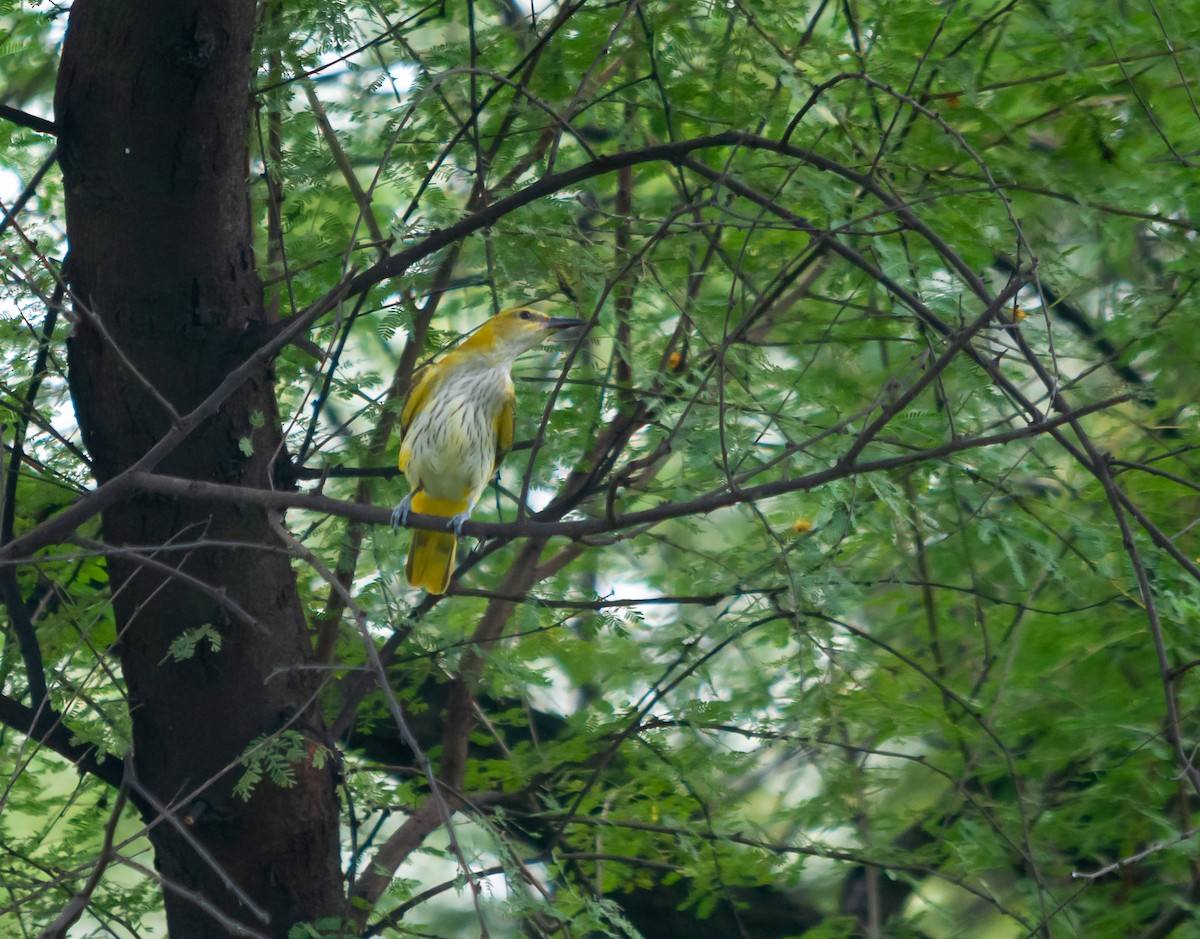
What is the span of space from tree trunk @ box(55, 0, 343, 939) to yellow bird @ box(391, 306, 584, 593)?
787mm

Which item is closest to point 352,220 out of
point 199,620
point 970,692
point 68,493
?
point 68,493

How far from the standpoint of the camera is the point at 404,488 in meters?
4.23

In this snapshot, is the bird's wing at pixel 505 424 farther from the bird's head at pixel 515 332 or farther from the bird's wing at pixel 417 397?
the bird's wing at pixel 417 397

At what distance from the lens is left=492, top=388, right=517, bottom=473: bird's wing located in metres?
4.60

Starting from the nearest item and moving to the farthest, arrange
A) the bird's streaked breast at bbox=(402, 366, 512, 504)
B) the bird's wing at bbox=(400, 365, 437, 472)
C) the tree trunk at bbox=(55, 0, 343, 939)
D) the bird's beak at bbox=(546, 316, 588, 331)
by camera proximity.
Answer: the tree trunk at bbox=(55, 0, 343, 939), the bird's streaked breast at bbox=(402, 366, 512, 504), the bird's wing at bbox=(400, 365, 437, 472), the bird's beak at bbox=(546, 316, 588, 331)

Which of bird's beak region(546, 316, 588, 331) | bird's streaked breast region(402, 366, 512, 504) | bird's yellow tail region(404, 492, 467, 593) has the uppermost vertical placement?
bird's beak region(546, 316, 588, 331)

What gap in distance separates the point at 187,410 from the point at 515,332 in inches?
59.4

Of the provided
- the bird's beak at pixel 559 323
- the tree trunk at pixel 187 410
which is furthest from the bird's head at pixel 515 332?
the tree trunk at pixel 187 410

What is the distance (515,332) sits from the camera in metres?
4.63

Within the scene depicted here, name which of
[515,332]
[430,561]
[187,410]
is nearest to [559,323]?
[515,332]

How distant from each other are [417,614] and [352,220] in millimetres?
1761

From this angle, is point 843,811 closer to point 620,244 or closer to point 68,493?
point 620,244

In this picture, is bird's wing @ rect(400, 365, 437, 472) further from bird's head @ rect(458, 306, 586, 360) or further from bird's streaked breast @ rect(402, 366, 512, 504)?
bird's head @ rect(458, 306, 586, 360)

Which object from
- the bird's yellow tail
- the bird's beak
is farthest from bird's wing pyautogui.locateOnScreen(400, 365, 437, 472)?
the bird's beak
